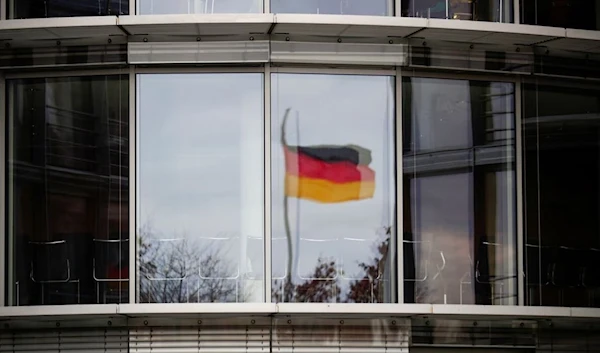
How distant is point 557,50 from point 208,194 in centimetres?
608

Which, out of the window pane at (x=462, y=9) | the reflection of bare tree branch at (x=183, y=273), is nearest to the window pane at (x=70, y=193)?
the reflection of bare tree branch at (x=183, y=273)

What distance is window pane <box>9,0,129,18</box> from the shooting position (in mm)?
23047

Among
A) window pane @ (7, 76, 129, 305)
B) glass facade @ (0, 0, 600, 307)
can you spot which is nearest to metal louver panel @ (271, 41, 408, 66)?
glass facade @ (0, 0, 600, 307)

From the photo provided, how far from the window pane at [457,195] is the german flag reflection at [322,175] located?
3.05 feet

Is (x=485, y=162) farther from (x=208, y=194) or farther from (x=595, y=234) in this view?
(x=208, y=194)

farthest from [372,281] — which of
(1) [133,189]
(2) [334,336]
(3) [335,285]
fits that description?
(1) [133,189]

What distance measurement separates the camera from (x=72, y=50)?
22.8 meters

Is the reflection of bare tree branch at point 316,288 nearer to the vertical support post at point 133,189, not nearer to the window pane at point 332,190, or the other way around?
the window pane at point 332,190

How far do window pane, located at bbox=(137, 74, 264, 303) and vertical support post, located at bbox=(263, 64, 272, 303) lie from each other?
0.09 m

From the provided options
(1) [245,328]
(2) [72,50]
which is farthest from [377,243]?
(2) [72,50]

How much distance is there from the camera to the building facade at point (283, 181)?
22.4m

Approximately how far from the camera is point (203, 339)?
22344 millimetres

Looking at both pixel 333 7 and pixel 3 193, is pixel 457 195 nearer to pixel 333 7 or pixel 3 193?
pixel 333 7

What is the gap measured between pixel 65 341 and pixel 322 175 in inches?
187
